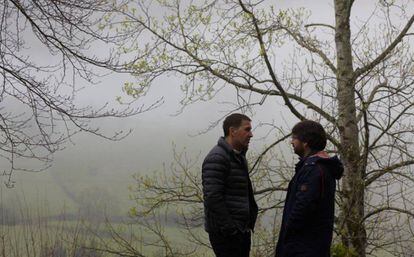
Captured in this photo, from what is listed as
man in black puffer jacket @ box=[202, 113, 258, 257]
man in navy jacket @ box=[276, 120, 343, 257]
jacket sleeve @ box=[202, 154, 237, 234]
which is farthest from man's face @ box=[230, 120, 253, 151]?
man in navy jacket @ box=[276, 120, 343, 257]

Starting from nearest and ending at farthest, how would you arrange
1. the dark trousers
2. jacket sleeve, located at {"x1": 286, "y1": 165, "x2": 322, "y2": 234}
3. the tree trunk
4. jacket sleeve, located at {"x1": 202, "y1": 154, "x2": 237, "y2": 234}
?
jacket sleeve, located at {"x1": 286, "y1": 165, "x2": 322, "y2": 234} < jacket sleeve, located at {"x1": 202, "y1": 154, "x2": 237, "y2": 234} < the dark trousers < the tree trunk

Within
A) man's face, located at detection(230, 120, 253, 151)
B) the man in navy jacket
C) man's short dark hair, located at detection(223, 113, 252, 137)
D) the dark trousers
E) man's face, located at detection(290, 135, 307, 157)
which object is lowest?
the dark trousers

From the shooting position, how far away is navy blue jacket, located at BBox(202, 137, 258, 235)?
389cm

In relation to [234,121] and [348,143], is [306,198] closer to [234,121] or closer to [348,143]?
[234,121]

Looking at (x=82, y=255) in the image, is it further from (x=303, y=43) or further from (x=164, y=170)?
(x=303, y=43)

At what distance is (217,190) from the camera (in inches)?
153

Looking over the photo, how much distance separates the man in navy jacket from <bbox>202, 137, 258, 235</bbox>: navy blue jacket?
38cm

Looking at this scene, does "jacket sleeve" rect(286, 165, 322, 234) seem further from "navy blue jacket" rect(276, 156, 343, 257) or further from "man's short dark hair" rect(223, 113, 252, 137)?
"man's short dark hair" rect(223, 113, 252, 137)

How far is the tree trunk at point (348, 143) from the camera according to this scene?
24.3 ft

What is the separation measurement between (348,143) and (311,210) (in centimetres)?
542

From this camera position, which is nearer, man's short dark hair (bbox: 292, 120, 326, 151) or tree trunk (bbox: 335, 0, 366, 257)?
man's short dark hair (bbox: 292, 120, 326, 151)

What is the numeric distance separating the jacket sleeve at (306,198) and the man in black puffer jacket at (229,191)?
0.51m

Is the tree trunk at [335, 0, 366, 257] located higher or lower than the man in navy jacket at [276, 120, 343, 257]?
higher

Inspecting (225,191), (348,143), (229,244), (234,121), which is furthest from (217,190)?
(348,143)
